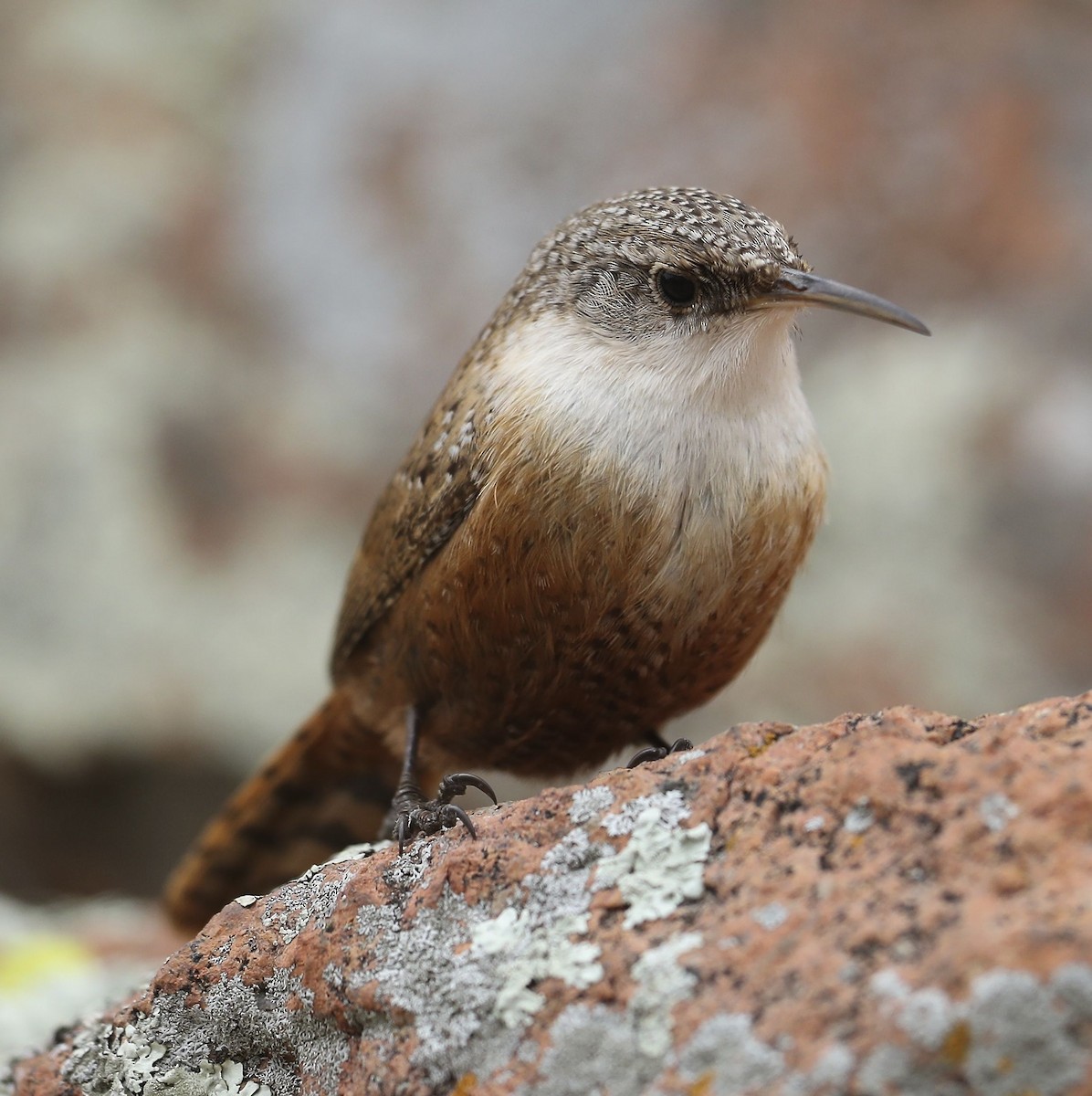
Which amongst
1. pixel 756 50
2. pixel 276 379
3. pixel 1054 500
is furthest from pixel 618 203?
pixel 756 50

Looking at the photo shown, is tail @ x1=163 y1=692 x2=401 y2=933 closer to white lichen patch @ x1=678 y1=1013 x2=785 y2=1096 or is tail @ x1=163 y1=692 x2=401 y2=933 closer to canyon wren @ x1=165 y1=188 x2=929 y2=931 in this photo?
canyon wren @ x1=165 y1=188 x2=929 y2=931

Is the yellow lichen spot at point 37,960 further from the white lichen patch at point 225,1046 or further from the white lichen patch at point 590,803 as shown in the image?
the white lichen patch at point 590,803

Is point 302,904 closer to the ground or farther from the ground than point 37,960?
closer to the ground

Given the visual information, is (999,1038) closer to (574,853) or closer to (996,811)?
(996,811)

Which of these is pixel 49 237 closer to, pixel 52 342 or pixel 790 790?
pixel 52 342

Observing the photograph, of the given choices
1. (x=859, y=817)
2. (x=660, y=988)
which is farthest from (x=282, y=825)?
(x=859, y=817)
